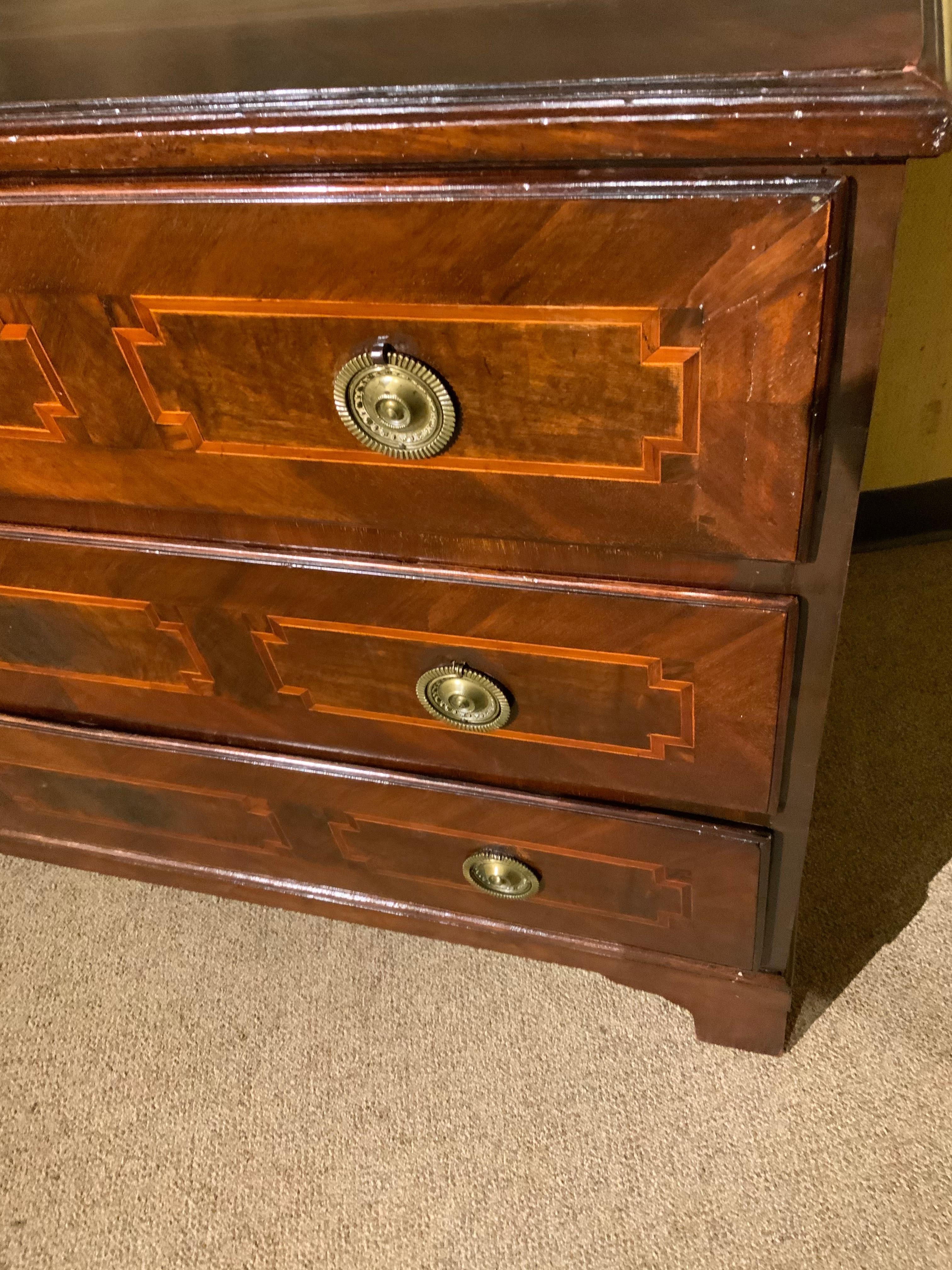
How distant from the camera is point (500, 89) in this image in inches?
17.5

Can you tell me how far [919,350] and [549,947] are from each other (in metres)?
0.90

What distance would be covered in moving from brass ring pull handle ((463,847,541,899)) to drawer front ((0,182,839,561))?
35cm

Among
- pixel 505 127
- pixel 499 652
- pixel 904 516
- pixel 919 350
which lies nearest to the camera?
pixel 505 127

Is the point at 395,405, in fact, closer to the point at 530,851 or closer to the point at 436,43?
the point at 436,43

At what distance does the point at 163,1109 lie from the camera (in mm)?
1022

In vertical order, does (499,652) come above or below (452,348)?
below

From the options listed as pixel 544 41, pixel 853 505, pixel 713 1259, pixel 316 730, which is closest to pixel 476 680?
pixel 316 730

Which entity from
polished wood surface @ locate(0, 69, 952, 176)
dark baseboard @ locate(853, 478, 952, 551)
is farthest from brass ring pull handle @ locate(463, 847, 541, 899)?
dark baseboard @ locate(853, 478, 952, 551)

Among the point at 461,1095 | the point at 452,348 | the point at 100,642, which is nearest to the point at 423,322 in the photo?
the point at 452,348

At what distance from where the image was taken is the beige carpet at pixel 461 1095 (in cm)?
90

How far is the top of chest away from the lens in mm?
411

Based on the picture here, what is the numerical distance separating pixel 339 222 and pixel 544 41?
135 millimetres

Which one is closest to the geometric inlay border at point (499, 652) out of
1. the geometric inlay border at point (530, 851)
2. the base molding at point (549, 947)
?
the geometric inlay border at point (530, 851)

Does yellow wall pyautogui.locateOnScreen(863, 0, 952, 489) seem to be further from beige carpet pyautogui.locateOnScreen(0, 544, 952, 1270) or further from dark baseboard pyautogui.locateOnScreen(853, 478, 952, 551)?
beige carpet pyautogui.locateOnScreen(0, 544, 952, 1270)
